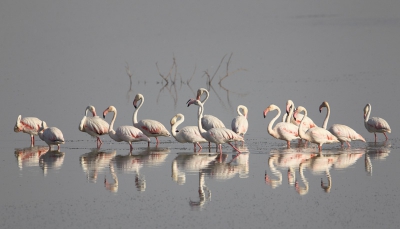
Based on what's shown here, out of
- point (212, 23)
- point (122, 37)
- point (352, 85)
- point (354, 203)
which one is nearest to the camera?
point (354, 203)

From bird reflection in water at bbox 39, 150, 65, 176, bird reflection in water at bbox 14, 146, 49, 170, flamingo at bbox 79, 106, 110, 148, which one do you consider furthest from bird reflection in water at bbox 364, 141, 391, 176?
bird reflection in water at bbox 14, 146, 49, 170

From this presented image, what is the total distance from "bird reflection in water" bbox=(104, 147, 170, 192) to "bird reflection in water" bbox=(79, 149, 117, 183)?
6.1 inches

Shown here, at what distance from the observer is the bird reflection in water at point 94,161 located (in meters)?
13.4

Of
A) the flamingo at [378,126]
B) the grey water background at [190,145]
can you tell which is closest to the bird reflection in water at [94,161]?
the grey water background at [190,145]

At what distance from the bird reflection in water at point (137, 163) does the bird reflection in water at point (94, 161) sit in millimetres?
155

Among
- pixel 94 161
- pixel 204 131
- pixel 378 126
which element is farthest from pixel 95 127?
pixel 378 126

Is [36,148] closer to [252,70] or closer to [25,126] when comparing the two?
[25,126]

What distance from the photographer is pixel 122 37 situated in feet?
210

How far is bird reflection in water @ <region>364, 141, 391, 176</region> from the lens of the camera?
556 inches

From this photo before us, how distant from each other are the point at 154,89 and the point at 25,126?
16560mm

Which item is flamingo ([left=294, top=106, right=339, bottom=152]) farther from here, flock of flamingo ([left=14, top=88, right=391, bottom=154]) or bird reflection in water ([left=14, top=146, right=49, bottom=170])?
bird reflection in water ([left=14, top=146, right=49, bottom=170])

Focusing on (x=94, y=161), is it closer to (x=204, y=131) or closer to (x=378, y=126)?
(x=204, y=131)

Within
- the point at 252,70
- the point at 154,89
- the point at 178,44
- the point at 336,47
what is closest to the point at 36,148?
the point at 154,89

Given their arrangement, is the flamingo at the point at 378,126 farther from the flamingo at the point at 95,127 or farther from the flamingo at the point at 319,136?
the flamingo at the point at 95,127
